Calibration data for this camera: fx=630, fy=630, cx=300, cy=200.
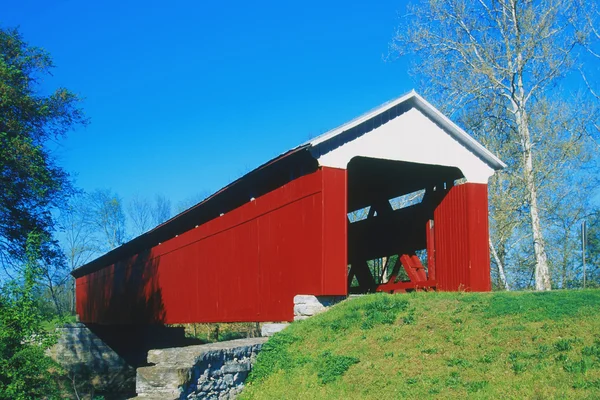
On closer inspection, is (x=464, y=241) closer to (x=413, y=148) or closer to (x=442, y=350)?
(x=413, y=148)

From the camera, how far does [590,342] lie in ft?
25.7

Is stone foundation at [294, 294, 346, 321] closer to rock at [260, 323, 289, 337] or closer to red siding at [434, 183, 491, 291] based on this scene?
rock at [260, 323, 289, 337]

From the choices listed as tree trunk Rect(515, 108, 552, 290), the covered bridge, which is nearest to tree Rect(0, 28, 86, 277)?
the covered bridge

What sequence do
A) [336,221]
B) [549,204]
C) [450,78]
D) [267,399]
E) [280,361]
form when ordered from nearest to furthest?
1. [267,399]
2. [280,361]
3. [336,221]
4. [450,78]
5. [549,204]

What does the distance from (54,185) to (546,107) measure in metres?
19.3

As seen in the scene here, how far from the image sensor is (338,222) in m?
13.7

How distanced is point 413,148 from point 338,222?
2.94 m

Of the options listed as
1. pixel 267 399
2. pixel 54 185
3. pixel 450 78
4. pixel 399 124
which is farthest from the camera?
pixel 450 78

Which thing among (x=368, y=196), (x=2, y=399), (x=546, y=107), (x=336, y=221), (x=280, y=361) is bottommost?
(x=2, y=399)

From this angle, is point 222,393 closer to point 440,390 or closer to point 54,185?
point 440,390

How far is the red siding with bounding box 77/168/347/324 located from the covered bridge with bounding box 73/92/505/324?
3cm

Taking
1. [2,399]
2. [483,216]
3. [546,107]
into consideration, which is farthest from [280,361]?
[546,107]

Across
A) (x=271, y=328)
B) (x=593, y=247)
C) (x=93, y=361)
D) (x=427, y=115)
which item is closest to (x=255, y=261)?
(x=271, y=328)

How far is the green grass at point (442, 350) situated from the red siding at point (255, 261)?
5.93 feet
